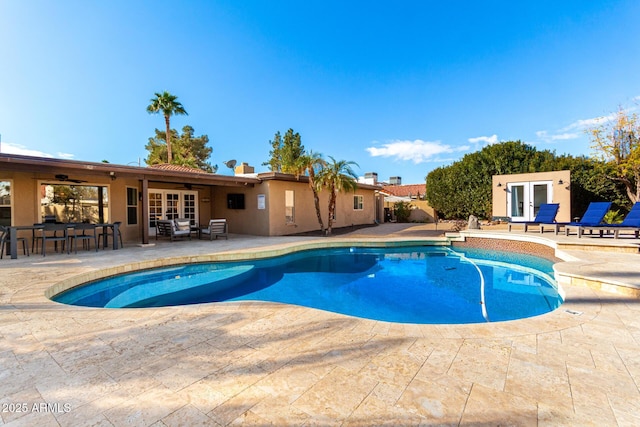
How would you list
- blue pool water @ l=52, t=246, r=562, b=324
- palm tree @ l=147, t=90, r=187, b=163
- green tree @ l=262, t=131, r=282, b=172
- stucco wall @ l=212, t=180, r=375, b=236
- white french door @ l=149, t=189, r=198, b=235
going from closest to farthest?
blue pool water @ l=52, t=246, r=562, b=324 → stucco wall @ l=212, t=180, r=375, b=236 → white french door @ l=149, t=189, r=198, b=235 → palm tree @ l=147, t=90, r=187, b=163 → green tree @ l=262, t=131, r=282, b=172

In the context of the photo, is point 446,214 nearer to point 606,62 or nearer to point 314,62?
point 606,62

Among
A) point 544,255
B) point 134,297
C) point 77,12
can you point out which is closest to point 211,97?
point 77,12

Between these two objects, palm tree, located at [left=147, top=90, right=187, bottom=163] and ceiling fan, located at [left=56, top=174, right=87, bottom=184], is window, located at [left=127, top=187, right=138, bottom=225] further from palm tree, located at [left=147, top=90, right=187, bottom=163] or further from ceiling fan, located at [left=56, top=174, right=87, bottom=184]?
palm tree, located at [left=147, top=90, right=187, bottom=163]

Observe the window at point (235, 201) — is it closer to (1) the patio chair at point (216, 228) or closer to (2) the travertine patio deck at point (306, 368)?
(1) the patio chair at point (216, 228)

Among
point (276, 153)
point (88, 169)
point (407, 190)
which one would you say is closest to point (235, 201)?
point (88, 169)

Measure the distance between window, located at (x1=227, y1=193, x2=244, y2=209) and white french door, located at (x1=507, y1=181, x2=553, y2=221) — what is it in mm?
13366

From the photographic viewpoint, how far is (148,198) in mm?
12391

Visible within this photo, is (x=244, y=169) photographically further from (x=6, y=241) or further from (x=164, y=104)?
(x=164, y=104)

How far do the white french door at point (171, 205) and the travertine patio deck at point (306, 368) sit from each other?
10.0m

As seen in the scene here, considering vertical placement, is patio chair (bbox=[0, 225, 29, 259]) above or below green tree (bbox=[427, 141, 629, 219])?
below

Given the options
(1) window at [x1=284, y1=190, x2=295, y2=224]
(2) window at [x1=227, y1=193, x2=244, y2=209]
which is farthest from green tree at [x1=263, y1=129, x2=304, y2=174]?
(1) window at [x1=284, y1=190, x2=295, y2=224]

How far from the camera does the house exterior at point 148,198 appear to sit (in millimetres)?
9000

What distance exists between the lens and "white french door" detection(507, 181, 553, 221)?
1389 centimetres

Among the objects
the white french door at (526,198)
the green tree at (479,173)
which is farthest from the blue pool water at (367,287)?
the green tree at (479,173)
